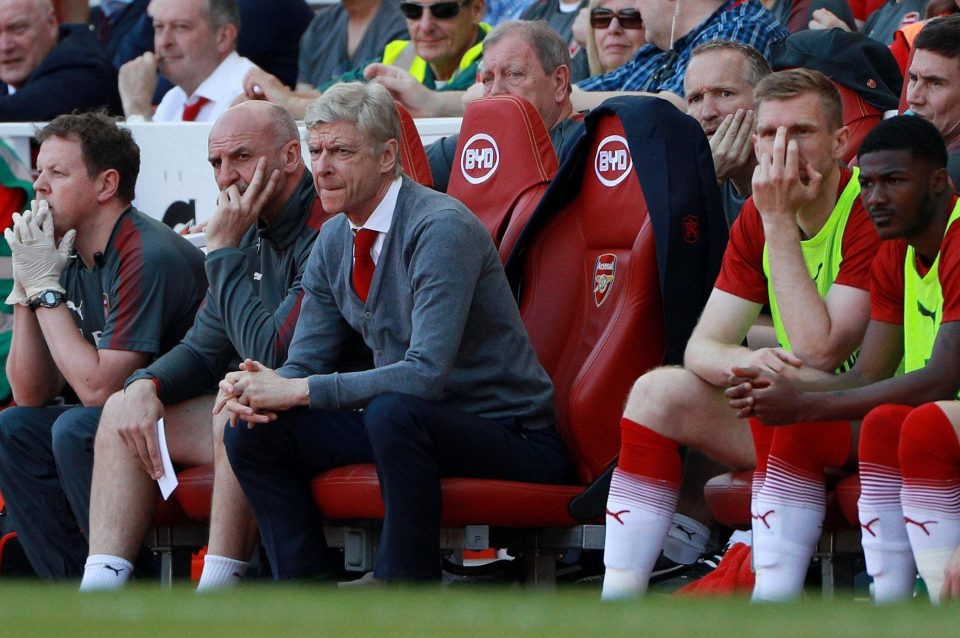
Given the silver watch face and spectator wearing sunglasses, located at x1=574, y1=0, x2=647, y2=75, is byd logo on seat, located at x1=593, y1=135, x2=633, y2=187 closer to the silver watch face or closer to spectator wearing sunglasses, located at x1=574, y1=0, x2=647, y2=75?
the silver watch face

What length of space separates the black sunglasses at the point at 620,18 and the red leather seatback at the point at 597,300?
6.98 feet

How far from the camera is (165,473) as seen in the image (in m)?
5.61

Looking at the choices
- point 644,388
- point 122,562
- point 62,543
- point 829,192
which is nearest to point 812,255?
point 829,192

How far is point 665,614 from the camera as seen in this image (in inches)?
105

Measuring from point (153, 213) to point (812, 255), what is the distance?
3.17 meters

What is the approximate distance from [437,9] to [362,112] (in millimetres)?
2648

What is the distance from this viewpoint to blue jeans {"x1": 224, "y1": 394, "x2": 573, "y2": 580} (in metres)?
4.85

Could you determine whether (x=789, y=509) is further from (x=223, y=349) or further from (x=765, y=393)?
(x=223, y=349)

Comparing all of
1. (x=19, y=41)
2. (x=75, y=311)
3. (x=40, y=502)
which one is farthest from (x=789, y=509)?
(x=19, y=41)

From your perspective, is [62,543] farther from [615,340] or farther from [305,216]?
[615,340]

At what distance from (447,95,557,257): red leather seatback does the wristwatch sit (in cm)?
Result: 136

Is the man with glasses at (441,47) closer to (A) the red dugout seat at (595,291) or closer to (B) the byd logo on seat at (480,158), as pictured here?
(B) the byd logo on seat at (480,158)

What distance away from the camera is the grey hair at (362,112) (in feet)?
17.7

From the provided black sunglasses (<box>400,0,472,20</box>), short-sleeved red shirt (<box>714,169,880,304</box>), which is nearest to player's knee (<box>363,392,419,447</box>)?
short-sleeved red shirt (<box>714,169,880,304</box>)
